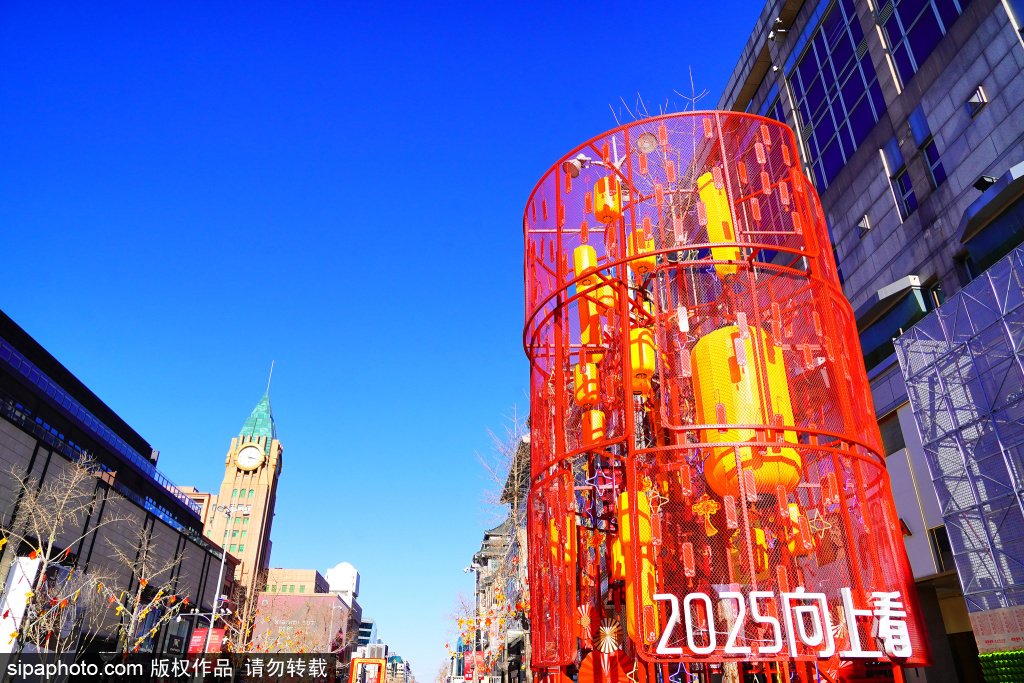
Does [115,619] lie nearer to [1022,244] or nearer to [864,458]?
[864,458]

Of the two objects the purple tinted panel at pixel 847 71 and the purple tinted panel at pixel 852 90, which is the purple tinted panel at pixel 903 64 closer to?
the purple tinted panel at pixel 852 90

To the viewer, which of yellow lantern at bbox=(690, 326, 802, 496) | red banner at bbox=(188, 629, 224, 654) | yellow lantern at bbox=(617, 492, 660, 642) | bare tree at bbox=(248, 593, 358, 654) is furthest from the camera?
bare tree at bbox=(248, 593, 358, 654)

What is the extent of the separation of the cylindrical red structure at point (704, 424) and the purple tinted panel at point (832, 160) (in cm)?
1610

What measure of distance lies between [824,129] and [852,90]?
2.25 metres

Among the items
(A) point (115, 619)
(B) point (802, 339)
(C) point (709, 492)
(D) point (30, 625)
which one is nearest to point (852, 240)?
(B) point (802, 339)

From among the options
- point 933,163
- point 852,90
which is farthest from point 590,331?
point 852,90

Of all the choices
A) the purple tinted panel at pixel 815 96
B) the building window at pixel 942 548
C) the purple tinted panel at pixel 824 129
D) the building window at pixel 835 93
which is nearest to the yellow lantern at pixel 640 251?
the building window at pixel 942 548

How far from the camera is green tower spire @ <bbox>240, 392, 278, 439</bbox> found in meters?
132

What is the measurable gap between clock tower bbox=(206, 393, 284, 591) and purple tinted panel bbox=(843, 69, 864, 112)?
10730 cm

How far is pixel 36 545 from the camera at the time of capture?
35.7 meters

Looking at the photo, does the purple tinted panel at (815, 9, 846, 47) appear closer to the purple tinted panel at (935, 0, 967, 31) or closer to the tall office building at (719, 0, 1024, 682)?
the tall office building at (719, 0, 1024, 682)

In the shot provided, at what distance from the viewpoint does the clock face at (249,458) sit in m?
122

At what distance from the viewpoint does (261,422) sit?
13325 centimetres

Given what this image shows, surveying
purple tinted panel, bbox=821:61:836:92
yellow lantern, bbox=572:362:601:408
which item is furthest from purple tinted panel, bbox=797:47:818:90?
yellow lantern, bbox=572:362:601:408
